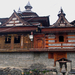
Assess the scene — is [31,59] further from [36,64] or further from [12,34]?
[12,34]

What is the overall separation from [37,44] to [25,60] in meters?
3.17

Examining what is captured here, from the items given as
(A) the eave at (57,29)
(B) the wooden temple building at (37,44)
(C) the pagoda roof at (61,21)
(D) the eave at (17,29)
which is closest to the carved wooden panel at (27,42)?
(B) the wooden temple building at (37,44)

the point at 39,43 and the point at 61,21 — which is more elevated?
the point at 61,21

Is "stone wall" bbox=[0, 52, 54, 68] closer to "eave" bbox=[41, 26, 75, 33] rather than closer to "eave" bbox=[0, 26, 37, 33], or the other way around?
"eave" bbox=[41, 26, 75, 33]

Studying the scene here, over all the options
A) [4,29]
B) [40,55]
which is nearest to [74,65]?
[40,55]

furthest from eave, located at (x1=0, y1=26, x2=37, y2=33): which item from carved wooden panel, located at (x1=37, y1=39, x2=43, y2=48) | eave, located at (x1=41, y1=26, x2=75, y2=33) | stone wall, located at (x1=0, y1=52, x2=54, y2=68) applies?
stone wall, located at (x1=0, y1=52, x2=54, y2=68)

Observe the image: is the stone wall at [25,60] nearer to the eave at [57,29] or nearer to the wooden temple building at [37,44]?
the wooden temple building at [37,44]

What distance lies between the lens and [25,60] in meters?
18.0

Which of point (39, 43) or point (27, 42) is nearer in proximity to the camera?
point (27, 42)

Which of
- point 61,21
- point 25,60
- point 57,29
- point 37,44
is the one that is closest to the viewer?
point 57,29

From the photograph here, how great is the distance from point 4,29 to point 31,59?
623 cm

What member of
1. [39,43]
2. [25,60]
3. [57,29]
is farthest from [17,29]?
[57,29]

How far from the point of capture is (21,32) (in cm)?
1908

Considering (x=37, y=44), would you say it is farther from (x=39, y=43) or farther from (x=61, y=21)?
(x=61, y=21)
